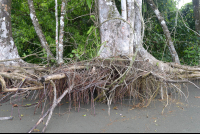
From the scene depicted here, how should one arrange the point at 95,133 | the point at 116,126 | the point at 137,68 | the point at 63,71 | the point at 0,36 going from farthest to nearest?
the point at 0,36, the point at 137,68, the point at 63,71, the point at 116,126, the point at 95,133

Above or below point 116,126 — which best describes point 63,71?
above

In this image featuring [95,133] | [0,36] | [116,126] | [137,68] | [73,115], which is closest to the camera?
[95,133]

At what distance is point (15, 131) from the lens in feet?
7.51

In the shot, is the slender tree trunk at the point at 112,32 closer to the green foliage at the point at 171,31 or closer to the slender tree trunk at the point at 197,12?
the green foliage at the point at 171,31

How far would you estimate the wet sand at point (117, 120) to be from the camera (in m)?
2.33

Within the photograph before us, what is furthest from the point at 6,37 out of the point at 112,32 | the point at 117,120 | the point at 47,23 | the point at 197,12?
the point at 197,12

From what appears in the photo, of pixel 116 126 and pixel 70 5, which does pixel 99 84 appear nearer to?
pixel 116 126

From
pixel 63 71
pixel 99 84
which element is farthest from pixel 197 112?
pixel 63 71

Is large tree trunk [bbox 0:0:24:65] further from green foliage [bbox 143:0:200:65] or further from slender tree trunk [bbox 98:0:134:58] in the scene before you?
green foliage [bbox 143:0:200:65]

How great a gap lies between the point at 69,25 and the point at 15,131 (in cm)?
551

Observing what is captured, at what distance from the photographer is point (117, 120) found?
261 centimetres

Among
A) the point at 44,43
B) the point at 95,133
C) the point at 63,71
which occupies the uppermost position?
the point at 44,43

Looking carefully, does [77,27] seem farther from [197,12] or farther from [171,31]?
[197,12]

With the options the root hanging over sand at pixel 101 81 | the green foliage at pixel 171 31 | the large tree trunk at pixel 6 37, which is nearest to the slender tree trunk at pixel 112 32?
the root hanging over sand at pixel 101 81
